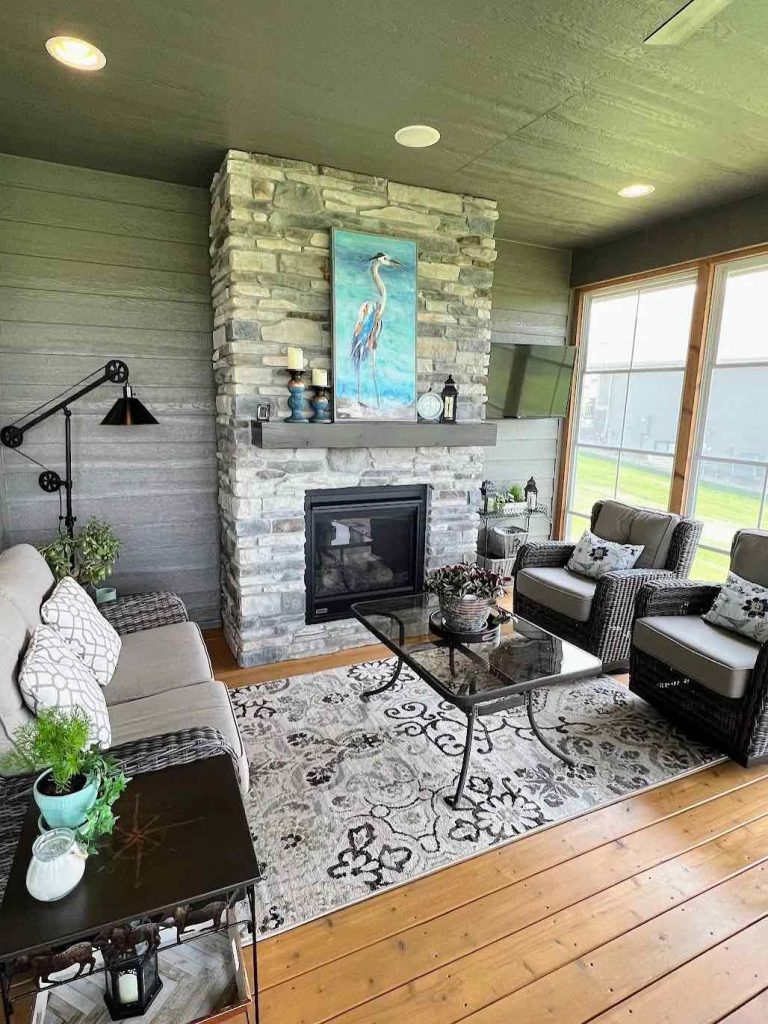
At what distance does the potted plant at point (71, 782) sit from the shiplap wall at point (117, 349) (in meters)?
2.33

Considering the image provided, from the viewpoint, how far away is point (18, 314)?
309cm

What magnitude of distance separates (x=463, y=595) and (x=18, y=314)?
286 cm

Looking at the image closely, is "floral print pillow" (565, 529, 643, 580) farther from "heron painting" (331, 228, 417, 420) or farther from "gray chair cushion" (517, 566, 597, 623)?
"heron painting" (331, 228, 417, 420)

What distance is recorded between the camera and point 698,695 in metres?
2.62

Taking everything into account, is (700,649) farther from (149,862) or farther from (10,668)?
(10,668)

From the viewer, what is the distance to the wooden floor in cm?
149

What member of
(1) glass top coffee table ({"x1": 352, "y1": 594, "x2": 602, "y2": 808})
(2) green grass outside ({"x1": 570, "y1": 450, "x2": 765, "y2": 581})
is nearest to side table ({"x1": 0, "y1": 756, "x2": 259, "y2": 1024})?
(1) glass top coffee table ({"x1": 352, "y1": 594, "x2": 602, "y2": 808})

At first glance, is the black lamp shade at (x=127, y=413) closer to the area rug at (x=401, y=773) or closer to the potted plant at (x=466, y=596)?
the area rug at (x=401, y=773)

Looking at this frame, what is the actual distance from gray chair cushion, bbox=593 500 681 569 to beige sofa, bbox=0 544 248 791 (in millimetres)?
2657

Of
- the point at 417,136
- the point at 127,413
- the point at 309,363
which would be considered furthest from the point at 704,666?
the point at 127,413

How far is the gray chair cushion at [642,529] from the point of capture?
136 inches

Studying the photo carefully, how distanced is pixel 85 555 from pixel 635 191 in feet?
12.6

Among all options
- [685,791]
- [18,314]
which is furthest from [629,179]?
[18,314]

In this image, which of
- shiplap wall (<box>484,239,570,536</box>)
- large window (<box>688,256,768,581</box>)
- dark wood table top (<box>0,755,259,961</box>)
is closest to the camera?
dark wood table top (<box>0,755,259,961</box>)
